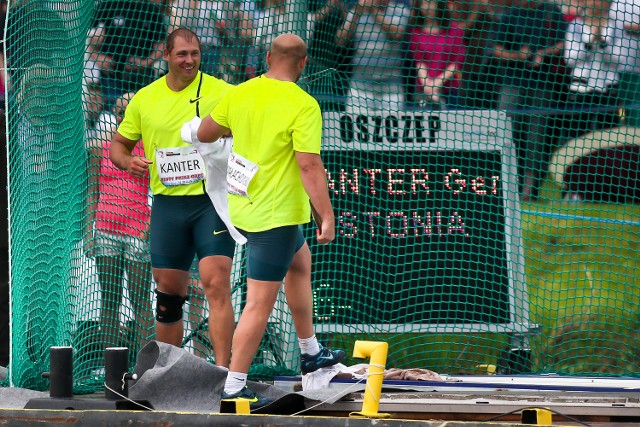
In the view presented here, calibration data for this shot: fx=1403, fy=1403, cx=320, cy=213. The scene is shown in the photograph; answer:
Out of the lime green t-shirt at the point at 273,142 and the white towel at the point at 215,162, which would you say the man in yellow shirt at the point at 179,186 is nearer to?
the white towel at the point at 215,162

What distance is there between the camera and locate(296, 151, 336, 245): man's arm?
677 cm

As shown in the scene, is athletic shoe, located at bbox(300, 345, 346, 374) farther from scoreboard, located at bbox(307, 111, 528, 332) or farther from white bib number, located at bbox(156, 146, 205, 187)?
scoreboard, located at bbox(307, 111, 528, 332)

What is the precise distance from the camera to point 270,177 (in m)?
6.96

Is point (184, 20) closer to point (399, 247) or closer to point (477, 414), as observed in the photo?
point (399, 247)

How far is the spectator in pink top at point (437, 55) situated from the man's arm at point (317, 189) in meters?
2.82

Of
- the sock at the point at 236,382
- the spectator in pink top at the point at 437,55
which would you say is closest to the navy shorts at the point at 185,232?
the sock at the point at 236,382

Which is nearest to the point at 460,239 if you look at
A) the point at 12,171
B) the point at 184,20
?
the point at 184,20

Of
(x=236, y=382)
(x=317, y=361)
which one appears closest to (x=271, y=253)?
(x=236, y=382)

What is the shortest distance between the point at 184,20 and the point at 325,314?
2213 mm

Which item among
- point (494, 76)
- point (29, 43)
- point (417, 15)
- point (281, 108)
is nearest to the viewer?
point (281, 108)

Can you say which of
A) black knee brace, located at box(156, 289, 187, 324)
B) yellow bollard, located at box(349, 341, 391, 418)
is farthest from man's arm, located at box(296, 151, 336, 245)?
black knee brace, located at box(156, 289, 187, 324)

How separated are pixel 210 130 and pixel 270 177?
1.51ft

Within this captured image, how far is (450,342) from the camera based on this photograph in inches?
363

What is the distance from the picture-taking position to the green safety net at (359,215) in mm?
9102
